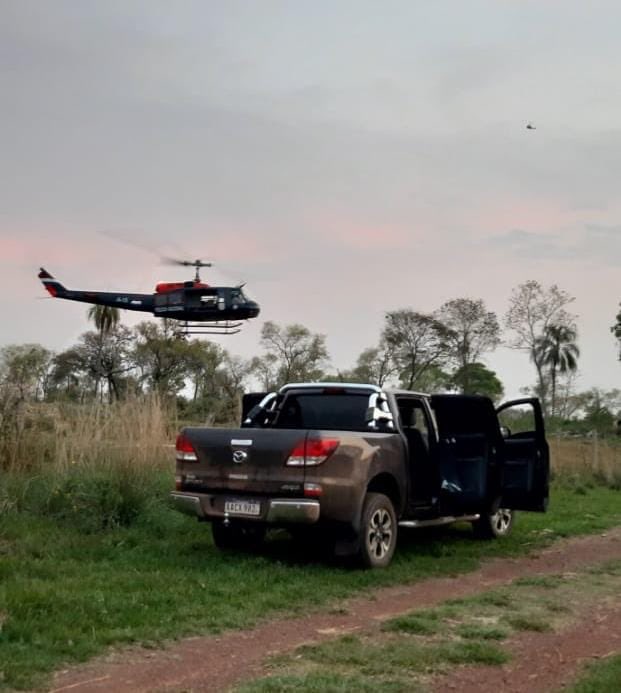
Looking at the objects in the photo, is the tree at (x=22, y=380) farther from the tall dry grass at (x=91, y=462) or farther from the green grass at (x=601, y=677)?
the green grass at (x=601, y=677)

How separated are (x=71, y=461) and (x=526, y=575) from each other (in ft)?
19.5

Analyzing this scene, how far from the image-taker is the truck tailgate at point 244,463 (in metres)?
8.79

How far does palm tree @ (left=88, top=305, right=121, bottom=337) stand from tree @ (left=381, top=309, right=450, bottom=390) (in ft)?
54.8

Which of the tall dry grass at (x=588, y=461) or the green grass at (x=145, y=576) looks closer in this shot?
the green grass at (x=145, y=576)

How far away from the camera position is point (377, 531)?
927 centimetres

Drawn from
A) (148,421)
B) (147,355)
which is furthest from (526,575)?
(147,355)

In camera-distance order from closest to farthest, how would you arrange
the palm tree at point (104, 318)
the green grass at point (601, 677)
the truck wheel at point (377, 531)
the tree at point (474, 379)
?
the green grass at point (601, 677) < the truck wheel at point (377, 531) < the tree at point (474, 379) < the palm tree at point (104, 318)

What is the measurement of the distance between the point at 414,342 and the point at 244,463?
40107 millimetres

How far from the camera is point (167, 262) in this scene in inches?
1270

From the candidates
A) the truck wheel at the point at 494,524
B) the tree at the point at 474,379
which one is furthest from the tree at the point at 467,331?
the truck wheel at the point at 494,524

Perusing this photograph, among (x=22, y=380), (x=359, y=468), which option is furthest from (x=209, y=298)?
(x=359, y=468)

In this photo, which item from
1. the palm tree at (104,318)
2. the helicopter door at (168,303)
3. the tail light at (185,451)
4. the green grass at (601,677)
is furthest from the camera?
the palm tree at (104,318)

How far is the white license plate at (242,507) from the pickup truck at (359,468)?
0.01m

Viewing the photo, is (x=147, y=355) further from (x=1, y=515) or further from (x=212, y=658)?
(x=212, y=658)
